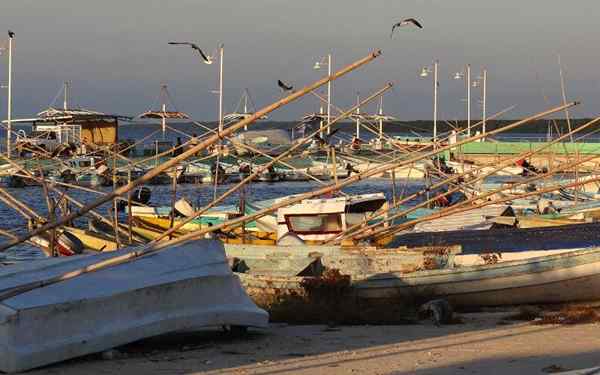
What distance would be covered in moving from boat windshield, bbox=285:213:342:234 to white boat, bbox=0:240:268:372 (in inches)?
367

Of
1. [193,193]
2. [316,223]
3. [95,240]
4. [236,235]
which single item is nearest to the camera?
[95,240]

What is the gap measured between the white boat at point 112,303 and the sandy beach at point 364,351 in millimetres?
214

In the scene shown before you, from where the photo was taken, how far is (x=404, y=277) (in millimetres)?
13930

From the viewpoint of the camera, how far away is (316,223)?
68.9 ft

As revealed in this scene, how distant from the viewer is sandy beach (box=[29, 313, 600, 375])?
9.58 metres

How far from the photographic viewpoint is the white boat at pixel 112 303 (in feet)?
31.3

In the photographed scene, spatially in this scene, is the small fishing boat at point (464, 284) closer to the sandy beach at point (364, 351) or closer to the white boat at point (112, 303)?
the sandy beach at point (364, 351)

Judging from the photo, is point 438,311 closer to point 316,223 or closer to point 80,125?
point 316,223

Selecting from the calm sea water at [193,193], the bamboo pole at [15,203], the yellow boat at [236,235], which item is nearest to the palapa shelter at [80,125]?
the calm sea water at [193,193]

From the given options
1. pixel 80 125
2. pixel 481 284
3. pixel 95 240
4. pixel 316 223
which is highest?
pixel 80 125

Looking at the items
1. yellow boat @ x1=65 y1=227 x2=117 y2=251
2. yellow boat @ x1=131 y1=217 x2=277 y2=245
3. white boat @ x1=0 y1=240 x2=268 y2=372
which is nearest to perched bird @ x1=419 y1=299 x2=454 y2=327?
white boat @ x1=0 y1=240 x2=268 y2=372

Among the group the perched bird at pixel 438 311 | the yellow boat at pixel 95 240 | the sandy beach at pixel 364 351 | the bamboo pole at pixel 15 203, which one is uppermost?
the bamboo pole at pixel 15 203

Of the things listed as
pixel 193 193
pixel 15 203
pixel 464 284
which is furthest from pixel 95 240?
pixel 193 193

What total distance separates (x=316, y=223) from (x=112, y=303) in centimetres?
1110
